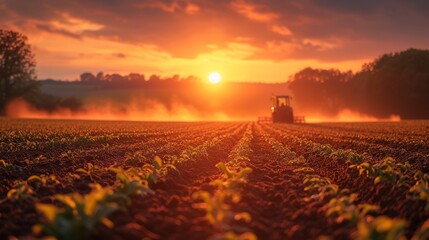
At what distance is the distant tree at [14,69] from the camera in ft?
216

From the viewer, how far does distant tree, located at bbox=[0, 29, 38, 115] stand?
65.8 meters

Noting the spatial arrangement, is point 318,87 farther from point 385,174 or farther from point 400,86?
point 385,174

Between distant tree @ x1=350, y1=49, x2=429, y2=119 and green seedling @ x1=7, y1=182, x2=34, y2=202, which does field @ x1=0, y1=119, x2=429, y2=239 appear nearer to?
green seedling @ x1=7, y1=182, x2=34, y2=202

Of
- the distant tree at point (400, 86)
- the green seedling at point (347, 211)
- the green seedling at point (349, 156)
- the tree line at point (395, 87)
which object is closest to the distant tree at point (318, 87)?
the tree line at point (395, 87)

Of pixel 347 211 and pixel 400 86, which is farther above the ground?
pixel 400 86

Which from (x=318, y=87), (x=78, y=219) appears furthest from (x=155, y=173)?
(x=318, y=87)

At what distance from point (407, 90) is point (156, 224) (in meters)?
68.2

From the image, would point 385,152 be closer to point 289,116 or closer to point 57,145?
point 57,145

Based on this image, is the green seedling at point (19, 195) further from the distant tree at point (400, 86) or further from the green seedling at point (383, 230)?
the distant tree at point (400, 86)

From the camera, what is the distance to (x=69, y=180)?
26.6 ft

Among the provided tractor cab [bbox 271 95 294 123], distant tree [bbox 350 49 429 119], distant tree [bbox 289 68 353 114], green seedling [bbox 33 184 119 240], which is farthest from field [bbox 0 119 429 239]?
distant tree [bbox 289 68 353 114]

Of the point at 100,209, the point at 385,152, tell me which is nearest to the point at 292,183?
the point at 100,209

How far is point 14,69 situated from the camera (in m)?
66.4

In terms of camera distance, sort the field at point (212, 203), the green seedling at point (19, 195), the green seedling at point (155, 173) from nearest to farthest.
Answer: the field at point (212, 203) → the green seedling at point (19, 195) → the green seedling at point (155, 173)
